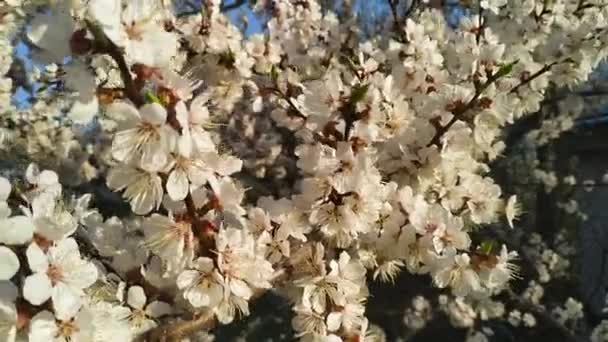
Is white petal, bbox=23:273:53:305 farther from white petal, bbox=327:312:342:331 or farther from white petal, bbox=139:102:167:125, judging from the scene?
white petal, bbox=327:312:342:331

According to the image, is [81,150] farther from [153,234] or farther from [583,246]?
[583,246]

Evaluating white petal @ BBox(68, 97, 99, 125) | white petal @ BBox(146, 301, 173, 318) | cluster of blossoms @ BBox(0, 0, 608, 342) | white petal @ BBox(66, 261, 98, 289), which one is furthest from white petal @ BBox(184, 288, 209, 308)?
white petal @ BBox(68, 97, 99, 125)

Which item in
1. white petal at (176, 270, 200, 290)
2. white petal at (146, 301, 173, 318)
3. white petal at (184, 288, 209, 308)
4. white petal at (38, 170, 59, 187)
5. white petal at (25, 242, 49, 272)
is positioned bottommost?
white petal at (146, 301, 173, 318)

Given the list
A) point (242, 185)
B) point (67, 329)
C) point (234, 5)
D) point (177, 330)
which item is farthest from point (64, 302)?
point (234, 5)

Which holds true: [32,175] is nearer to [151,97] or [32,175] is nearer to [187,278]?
[187,278]

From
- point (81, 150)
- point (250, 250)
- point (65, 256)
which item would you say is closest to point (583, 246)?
point (81, 150)

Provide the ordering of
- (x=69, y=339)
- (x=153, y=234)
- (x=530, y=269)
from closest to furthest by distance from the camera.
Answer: (x=69, y=339) < (x=153, y=234) < (x=530, y=269)

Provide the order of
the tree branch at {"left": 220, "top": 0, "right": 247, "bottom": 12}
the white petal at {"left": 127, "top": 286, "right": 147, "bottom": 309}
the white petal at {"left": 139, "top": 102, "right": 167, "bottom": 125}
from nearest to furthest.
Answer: the white petal at {"left": 139, "top": 102, "right": 167, "bottom": 125} < the white petal at {"left": 127, "top": 286, "right": 147, "bottom": 309} < the tree branch at {"left": 220, "top": 0, "right": 247, "bottom": 12}
